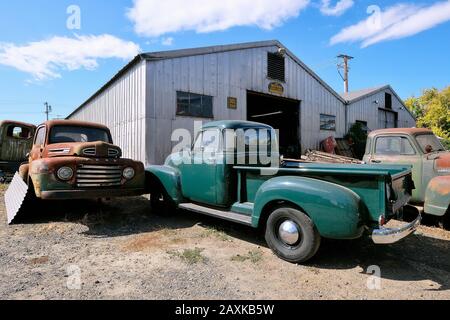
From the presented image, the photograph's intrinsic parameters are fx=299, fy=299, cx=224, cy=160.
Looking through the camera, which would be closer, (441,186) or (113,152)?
(441,186)

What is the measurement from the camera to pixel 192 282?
3385 mm

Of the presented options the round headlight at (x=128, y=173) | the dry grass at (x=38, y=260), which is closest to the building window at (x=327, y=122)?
the round headlight at (x=128, y=173)

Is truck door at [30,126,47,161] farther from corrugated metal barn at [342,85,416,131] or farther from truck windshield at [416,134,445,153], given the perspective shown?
corrugated metal barn at [342,85,416,131]

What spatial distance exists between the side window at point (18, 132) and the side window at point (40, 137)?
19.7 feet

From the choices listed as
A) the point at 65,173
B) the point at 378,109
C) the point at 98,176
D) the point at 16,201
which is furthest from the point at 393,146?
the point at 378,109

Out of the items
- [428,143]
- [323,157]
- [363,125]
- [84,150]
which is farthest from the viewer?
[363,125]

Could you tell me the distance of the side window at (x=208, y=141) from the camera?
5090 mm

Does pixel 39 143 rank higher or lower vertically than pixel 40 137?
lower

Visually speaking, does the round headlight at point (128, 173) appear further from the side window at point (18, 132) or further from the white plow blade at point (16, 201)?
the side window at point (18, 132)

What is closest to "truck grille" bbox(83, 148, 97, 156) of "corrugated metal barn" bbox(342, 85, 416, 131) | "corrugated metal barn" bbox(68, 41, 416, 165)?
"corrugated metal barn" bbox(68, 41, 416, 165)

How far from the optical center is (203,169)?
202 inches

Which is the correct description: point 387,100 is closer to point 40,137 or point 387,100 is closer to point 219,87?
point 219,87

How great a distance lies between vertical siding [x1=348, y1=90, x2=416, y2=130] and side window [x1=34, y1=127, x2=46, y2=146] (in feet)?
53.8

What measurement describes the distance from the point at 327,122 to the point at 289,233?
13.8 metres
